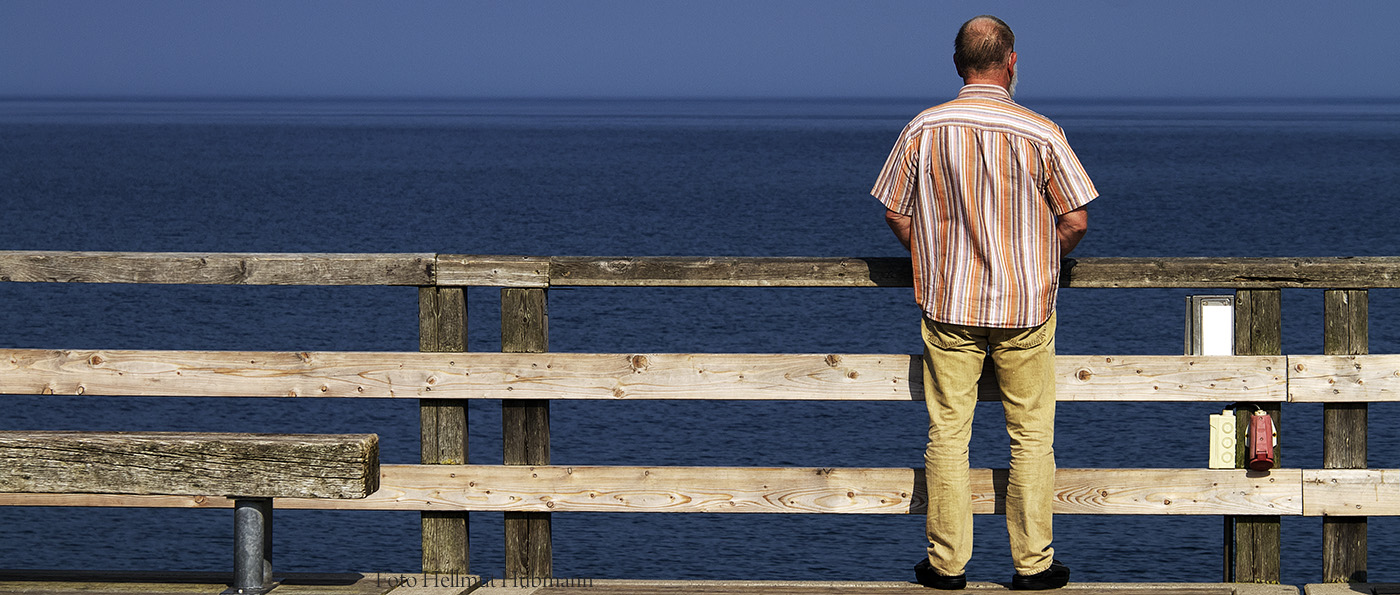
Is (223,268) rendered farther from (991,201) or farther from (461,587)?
(991,201)

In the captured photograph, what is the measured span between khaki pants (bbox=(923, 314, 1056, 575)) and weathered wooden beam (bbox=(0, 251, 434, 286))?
155 cm

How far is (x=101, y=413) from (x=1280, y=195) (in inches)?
1935

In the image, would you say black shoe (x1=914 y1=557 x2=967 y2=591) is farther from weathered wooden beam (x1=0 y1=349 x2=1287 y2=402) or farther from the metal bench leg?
the metal bench leg

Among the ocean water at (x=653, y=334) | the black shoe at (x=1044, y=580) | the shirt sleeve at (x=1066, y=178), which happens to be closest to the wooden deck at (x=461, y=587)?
the black shoe at (x=1044, y=580)

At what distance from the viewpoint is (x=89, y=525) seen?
12367 mm

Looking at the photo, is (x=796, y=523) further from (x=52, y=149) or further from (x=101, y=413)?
(x=52, y=149)

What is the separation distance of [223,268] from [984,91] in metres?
2.31

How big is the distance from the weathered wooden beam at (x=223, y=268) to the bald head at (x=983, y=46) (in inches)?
66.1

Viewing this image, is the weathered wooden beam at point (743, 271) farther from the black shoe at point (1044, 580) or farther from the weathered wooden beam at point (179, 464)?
the weathered wooden beam at point (179, 464)

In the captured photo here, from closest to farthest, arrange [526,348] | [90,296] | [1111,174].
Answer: [526,348] < [90,296] < [1111,174]

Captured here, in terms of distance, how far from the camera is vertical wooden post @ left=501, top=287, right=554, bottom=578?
15.8ft

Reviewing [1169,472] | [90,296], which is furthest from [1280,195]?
[1169,472]

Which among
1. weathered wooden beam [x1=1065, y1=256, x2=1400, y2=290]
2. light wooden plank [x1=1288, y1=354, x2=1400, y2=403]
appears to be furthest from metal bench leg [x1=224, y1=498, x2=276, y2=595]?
light wooden plank [x1=1288, y1=354, x2=1400, y2=403]

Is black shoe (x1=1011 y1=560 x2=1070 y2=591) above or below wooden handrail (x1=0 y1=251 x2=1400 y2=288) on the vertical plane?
below
